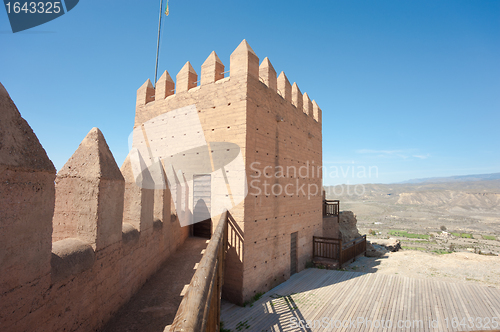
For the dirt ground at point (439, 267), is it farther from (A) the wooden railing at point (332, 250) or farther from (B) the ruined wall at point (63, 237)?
(B) the ruined wall at point (63, 237)

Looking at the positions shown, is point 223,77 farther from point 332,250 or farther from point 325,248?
point 332,250

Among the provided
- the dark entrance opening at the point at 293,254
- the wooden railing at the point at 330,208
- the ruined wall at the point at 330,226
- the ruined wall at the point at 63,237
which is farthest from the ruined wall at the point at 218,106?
the wooden railing at the point at 330,208

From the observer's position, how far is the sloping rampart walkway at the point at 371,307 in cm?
741

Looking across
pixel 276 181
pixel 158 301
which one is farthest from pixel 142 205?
pixel 276 181

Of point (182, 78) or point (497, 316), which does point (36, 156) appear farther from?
point (497, 316)

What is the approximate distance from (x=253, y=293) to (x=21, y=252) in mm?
8327

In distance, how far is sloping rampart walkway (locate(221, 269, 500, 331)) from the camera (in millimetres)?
7406

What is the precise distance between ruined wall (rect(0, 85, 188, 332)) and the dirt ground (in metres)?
11.9

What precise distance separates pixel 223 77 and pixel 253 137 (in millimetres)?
3075

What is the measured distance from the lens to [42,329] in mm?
2982

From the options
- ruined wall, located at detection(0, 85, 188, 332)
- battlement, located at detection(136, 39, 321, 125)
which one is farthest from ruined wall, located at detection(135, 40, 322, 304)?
ruined wall, located at detection(0, 85, 188, 332)

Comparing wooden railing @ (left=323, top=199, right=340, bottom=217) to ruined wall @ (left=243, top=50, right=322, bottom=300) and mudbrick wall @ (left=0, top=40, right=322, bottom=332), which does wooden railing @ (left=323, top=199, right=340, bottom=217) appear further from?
ruined wall @ (left=243, top=50, right=322, bottom=300)

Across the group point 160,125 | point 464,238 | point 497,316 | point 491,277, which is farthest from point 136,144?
point 464,238

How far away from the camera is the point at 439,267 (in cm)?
1288
